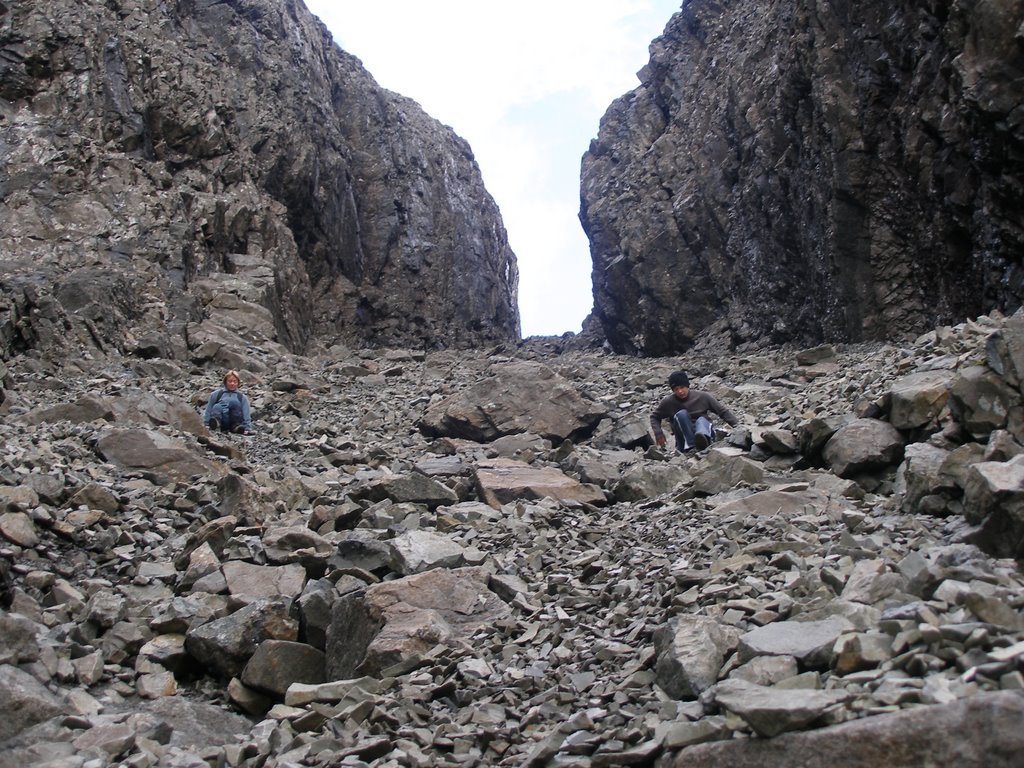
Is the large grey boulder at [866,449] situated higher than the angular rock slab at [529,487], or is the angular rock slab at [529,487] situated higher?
the large grey boulder at [866,449]

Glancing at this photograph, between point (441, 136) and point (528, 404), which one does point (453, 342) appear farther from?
point (528, 404)

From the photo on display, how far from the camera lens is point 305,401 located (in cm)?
1944

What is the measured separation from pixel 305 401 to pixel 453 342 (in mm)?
24990

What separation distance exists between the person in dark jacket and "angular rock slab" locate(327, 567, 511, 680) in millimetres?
5535

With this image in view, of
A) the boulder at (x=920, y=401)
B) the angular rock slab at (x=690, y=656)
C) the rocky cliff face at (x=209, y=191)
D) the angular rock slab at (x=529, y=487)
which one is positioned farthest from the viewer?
the rocky cliff face at (x=209, y=191)

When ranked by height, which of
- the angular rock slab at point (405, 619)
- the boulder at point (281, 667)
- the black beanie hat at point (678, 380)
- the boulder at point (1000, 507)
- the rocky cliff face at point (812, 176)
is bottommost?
the boulder at point (281, 667)

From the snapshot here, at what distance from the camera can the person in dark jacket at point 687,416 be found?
37.1 ft

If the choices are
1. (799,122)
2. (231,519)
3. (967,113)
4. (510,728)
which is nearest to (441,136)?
(799,122)

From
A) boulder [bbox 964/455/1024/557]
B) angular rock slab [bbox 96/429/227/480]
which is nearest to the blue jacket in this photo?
angular rock slab [bbox 96/429/227/480]

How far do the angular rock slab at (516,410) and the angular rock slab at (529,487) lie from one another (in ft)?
12.9

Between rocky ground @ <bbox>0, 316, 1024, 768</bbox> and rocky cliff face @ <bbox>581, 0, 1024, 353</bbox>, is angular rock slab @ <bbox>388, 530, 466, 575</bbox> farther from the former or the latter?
rocky cliff face @ <bbox>581, 0, 1024, 353</bbox>

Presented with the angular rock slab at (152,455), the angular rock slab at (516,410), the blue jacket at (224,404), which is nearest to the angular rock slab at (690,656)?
the angular rock slab at (152,455)

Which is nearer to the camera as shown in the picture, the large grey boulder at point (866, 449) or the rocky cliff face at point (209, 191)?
the large grey boulder at point (866, 449)

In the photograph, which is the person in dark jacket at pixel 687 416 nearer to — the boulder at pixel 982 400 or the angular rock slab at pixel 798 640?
the boulder at pixel 982 400
